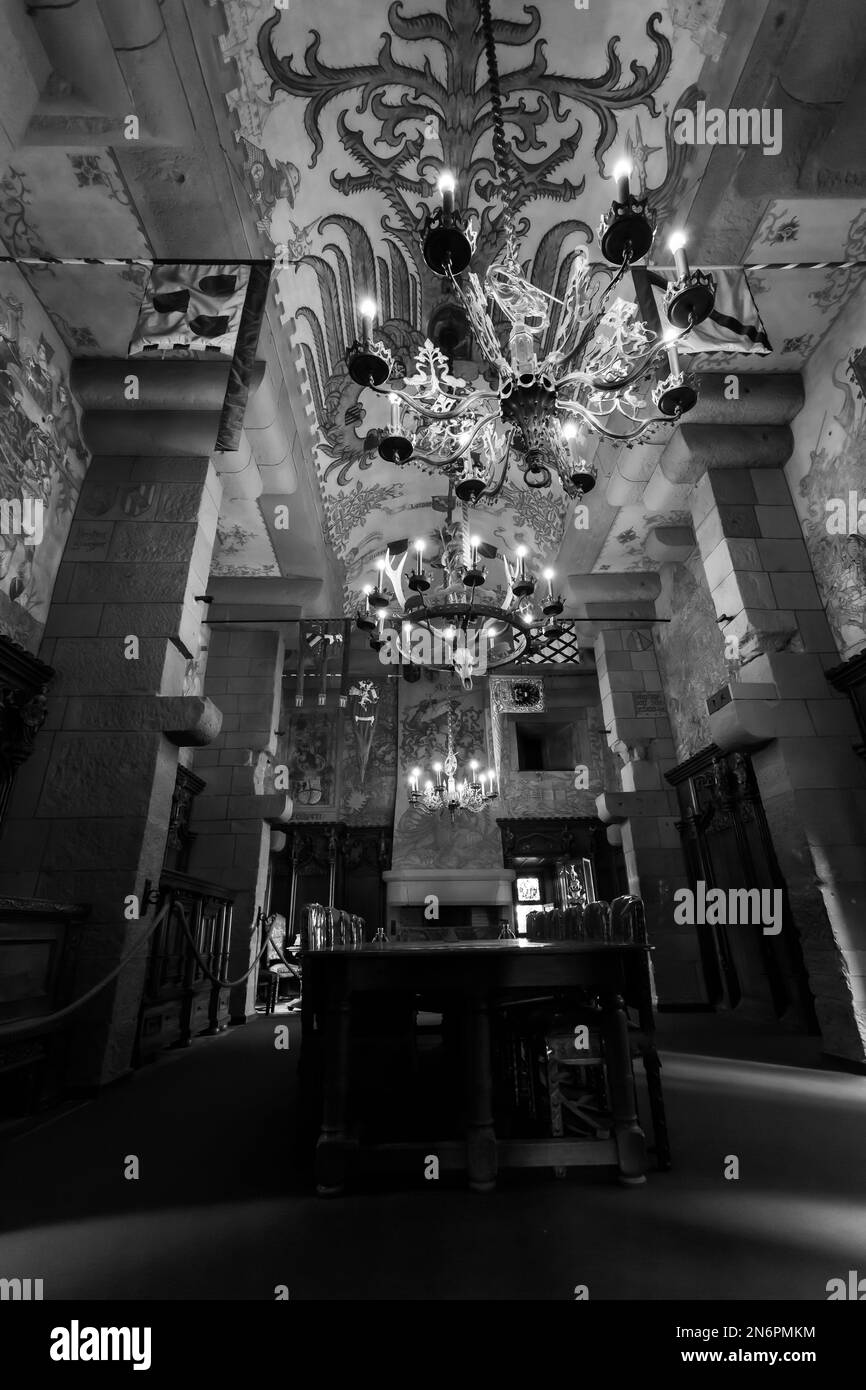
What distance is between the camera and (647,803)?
25.3 feet

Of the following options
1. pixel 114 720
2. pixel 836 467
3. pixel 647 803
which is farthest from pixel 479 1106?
pixel 647 803

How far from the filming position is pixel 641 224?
256 centimetres

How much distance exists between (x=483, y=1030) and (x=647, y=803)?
20.3ft

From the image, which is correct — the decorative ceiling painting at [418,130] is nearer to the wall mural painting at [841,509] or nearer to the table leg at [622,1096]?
the wall mural painting at [841,509]

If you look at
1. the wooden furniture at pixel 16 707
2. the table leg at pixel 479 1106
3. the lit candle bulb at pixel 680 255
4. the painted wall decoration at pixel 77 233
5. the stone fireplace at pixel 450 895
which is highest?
the painted wall decoration at pixel 77 233

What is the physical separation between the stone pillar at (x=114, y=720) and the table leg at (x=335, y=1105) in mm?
2301

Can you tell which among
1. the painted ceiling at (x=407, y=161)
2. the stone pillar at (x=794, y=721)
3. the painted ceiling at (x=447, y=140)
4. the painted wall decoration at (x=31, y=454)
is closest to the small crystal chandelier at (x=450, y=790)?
the stone pillar at (x=794, y=721)

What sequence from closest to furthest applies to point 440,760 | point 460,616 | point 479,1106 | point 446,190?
point 479,1106
point 446,190
point 460,616
point 440,760

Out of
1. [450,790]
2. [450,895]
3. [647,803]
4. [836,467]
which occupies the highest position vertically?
[836,467]

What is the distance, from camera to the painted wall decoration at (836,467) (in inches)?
178

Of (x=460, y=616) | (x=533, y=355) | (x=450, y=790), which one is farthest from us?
(x=450, y=790)

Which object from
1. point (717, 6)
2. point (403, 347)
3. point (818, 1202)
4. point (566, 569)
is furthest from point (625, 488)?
point (818, 1202)

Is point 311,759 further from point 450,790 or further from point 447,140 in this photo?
point 447,140

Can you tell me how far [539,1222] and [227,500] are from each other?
254 inches
